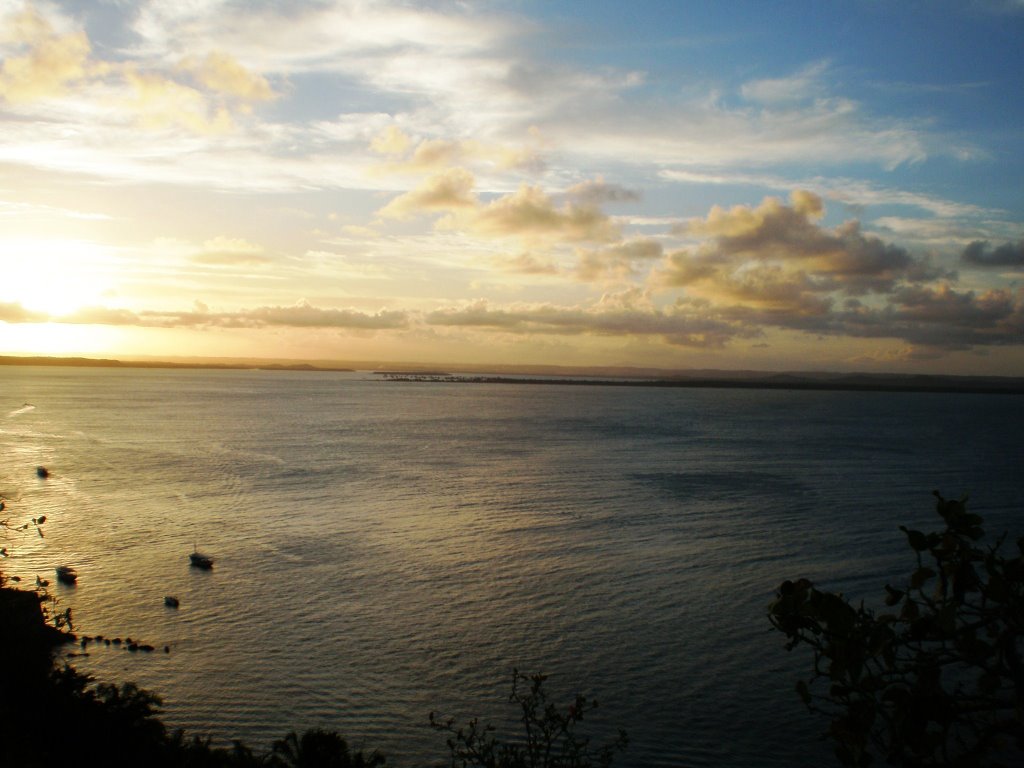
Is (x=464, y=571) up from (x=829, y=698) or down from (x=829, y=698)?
down

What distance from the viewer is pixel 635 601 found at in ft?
95.9

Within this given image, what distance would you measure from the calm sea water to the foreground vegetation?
5.36 feet

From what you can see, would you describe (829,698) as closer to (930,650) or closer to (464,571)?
(930,650)

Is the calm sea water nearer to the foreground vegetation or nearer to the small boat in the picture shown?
the small boat

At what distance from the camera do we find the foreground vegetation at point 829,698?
4.68 metres

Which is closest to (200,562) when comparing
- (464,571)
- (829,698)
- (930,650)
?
(464,571)

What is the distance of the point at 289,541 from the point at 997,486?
2090 inches

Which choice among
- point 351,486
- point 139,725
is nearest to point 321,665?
point 139,725

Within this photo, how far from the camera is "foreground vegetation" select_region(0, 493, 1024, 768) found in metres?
4.68

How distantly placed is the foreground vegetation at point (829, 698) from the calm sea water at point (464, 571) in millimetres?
1634

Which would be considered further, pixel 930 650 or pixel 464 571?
pixel 464 571

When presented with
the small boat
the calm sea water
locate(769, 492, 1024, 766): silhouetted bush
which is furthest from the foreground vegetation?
the small boat

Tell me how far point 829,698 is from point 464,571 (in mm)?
28539

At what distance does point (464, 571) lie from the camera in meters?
33.4
